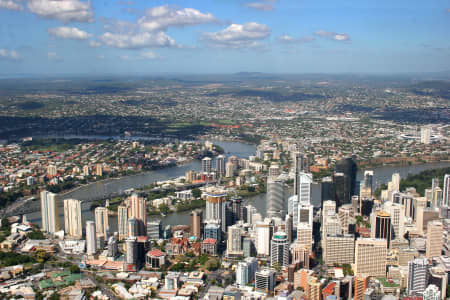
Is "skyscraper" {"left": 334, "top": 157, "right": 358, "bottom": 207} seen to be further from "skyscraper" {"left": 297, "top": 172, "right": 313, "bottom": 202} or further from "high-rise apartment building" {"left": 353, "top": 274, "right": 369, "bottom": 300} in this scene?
"high-rise apartment building" {"left": 353, "top": 274, "right": 369, "bottom": 300}

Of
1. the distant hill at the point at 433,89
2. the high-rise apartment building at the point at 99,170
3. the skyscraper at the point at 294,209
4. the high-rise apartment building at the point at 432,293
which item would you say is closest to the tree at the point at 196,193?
the skyscraper at the point at 294,209

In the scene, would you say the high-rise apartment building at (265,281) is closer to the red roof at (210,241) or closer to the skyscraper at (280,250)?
the skyscraper at (280,250)

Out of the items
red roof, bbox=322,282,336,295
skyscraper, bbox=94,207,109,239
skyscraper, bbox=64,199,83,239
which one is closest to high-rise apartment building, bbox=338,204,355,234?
red roof, bbox=322,282,336,295

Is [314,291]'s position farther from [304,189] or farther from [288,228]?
[304,189]

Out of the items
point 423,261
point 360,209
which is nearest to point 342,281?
point 423,261

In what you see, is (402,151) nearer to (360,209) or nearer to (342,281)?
(360,209)
